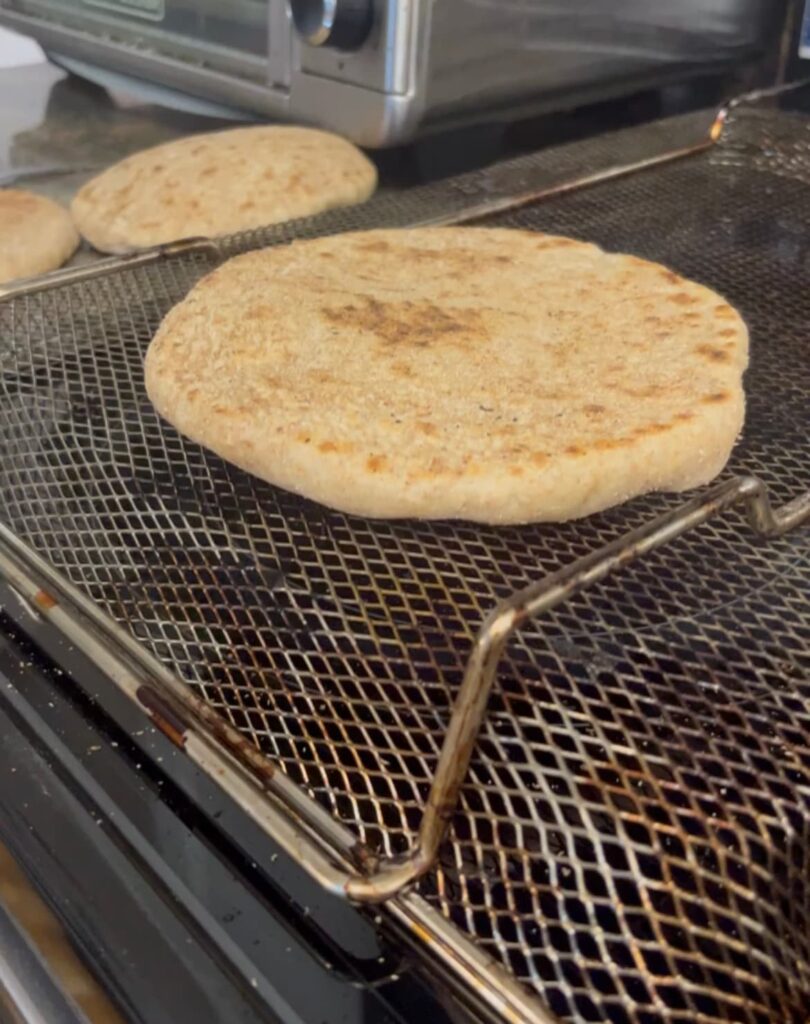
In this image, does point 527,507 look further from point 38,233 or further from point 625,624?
point 38,233

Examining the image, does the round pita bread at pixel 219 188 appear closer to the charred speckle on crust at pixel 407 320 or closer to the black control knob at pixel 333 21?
the black control knob at pixel 333 21

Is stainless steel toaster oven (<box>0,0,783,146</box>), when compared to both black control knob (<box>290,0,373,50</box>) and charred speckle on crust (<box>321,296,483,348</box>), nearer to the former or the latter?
black control knob (<box>290,0,373,50</box>)

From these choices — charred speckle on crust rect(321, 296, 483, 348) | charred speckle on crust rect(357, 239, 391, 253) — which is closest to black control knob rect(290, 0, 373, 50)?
charred speckle on crust rect(357, 239, 391, 253)

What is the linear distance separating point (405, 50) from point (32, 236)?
501 mm

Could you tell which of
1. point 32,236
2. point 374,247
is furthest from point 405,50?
point 32,236

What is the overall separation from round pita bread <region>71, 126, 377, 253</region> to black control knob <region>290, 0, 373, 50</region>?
6.2 inches

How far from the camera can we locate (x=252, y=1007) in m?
0.52

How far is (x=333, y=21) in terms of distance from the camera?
4.13 feet

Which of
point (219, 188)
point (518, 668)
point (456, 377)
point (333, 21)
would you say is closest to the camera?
point (518, 668)

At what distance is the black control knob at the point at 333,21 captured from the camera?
126 cm

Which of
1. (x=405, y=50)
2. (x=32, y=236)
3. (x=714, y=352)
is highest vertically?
(x=405, y=50)

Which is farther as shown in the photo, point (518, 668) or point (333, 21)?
point (333, 21)

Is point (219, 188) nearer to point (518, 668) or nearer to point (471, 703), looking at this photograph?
point (518, 668)

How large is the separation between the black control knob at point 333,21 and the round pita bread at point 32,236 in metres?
0.38
